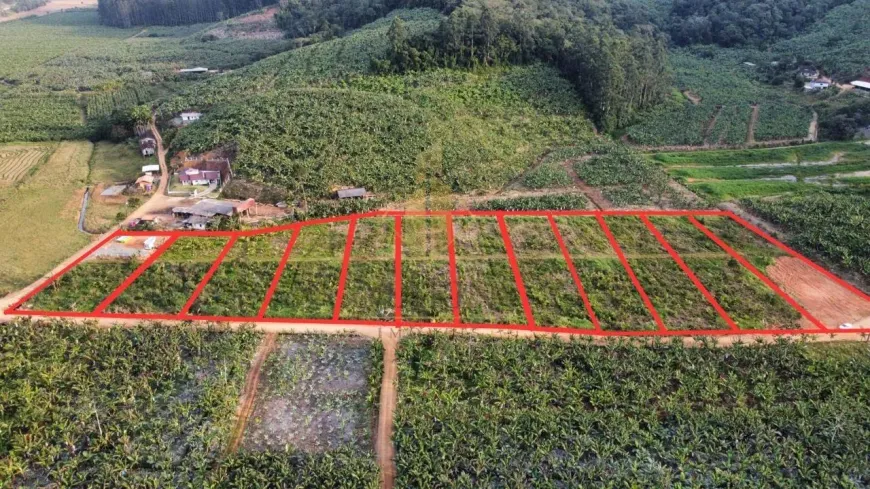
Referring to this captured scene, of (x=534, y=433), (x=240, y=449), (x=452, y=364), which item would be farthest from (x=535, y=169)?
(x=240, y=449)

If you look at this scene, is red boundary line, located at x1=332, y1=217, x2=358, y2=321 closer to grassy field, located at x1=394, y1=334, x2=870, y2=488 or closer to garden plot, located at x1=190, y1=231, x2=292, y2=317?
garden plot, located at x1=190, y1=231, x2=292, y2=317

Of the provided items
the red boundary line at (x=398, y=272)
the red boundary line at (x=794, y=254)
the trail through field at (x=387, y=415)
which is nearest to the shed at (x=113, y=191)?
the red boundary line at (x=398, y=272)

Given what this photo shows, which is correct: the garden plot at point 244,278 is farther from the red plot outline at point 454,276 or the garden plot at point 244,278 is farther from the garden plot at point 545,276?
the garden plot at point 545,276

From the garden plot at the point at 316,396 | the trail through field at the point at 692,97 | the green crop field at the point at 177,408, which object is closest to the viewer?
the green crop field at the point at 177,408

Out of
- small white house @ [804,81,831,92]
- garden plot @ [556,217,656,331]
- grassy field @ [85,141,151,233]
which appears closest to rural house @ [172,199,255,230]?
grassy field @ [85,141,151,233]

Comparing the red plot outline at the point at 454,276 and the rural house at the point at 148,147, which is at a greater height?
the rural house at the point at 148,147

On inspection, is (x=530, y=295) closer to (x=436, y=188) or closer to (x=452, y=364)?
(x=452, y=364)
